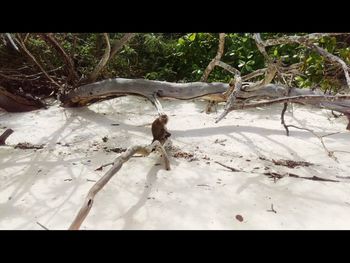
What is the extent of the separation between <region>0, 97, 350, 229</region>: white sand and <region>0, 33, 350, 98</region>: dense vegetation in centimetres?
105

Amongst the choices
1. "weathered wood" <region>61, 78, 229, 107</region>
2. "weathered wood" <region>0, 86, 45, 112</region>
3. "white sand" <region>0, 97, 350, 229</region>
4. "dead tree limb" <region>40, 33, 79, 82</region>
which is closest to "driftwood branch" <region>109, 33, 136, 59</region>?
"weathered wood" <region>61, 78, 229, 107</region>

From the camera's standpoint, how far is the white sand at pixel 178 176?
2449 millimetres

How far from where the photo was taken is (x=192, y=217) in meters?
2.44

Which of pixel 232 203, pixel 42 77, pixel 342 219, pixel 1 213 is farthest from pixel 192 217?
pixel 42 77

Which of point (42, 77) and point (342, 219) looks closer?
point (342, 219)

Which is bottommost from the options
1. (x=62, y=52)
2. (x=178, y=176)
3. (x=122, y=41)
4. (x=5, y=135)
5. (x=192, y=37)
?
(x=178, y=176)

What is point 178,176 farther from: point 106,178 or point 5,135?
point 5,135

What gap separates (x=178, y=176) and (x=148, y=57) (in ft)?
12.6

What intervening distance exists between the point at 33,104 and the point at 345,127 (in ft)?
13.5

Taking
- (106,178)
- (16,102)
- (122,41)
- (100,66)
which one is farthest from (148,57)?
(106,178)

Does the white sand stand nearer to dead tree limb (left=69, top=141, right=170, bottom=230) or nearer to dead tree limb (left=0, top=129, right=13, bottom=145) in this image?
dead tree limb (left=0, top=129, right=13, bottom=145)

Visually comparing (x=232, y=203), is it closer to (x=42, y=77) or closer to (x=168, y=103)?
(x=168, y=103)

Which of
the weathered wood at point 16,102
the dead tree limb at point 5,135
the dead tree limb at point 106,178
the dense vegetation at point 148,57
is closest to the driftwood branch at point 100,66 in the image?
the dense vegetation at point 148,57

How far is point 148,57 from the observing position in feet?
21.2
